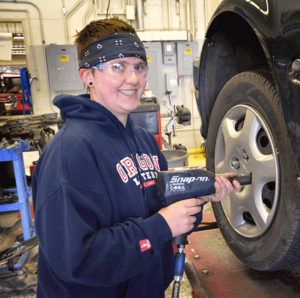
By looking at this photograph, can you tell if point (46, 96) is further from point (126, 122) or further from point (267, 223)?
point (267, 223)

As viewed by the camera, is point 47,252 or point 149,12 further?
point 149,12

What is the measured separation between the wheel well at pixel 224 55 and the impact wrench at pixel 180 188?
0.73 metres

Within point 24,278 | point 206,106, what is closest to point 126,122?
point 206,106

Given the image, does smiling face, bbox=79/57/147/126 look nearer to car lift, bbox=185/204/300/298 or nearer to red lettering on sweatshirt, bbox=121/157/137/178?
red lettering on sweatshirt, bbox=121/157/137/178

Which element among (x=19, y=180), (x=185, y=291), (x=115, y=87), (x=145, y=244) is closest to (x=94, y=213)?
(x=145, y=244)

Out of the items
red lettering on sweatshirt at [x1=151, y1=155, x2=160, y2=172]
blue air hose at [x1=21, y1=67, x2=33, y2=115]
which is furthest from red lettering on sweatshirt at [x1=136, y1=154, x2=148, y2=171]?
blue air hose at [x1=21, y1=67, x2=33, y2=115]

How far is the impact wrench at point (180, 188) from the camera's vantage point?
1005mm

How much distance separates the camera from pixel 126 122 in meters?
1.16

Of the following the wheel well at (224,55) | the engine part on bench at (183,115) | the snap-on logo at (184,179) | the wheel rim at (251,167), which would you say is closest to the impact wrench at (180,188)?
the snap-on logo at (184,179)

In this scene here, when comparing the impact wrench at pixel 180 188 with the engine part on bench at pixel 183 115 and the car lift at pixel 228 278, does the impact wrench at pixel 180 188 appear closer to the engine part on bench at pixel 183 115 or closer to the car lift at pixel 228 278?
the car lift at pixel 228 278

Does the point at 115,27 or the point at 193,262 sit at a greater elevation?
the point at 115,27

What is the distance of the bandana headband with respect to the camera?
1.00 meters

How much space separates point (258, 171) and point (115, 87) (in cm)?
69

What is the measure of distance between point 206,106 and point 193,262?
933mm
